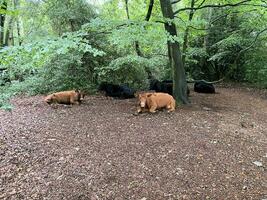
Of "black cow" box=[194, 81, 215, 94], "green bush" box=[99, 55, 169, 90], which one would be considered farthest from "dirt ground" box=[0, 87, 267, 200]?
"black cow" box=[194, 81, 215, 94]

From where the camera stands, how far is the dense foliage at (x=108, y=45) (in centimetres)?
461

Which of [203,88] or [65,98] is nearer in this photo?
[65,98]

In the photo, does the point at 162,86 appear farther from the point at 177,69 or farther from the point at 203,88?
the point at 203,88

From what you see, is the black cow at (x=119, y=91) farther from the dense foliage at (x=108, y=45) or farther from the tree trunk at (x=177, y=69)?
the tree trunk at (x=177, y=69)

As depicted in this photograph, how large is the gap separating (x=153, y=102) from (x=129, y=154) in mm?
2298

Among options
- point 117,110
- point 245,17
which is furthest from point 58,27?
point 245,17

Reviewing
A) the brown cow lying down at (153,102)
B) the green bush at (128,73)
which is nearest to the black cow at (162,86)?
the green bush at (128,73)

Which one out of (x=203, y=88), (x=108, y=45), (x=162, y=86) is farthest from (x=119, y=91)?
(x=203, y=88)

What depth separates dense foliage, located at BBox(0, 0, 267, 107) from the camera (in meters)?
4.61

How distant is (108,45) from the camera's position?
944 cm

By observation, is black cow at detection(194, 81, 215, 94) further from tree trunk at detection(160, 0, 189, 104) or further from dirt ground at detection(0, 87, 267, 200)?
dirt ground at detection(0, 87, 267, 200)

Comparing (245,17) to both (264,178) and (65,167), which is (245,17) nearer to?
(264,178)

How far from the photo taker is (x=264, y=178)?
4.22 m

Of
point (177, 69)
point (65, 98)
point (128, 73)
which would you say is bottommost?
point (65, 98)
